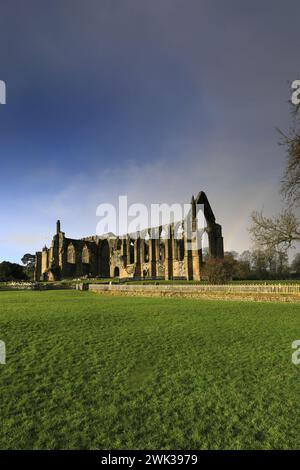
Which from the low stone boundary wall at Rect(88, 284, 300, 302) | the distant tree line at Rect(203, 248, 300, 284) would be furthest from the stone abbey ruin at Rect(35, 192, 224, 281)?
the low stone boundary wall at Rect(88, 284, 300, 302)

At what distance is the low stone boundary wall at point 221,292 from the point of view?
16281mm

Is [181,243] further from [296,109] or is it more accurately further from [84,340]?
[84,340]

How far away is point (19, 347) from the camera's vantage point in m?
7.14

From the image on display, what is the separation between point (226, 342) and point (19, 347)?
532 cm

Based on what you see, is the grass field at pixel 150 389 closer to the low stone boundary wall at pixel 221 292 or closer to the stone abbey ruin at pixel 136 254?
the low stone boundary wall at pixel 221 292

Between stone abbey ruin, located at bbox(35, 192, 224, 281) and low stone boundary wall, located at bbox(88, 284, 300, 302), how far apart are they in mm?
15963

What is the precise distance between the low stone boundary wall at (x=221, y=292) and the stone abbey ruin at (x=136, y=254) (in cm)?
1596

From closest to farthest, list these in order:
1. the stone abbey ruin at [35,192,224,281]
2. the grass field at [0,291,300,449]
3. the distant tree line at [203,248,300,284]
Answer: the grass field at [0,291,300,449] → the distant tree line at [203,248,300,284] → the stone abbey ruin at [35,192,224,281]

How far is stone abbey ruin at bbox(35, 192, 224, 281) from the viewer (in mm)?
41225

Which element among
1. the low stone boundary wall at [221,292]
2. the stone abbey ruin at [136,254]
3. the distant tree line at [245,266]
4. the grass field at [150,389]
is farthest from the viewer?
the stone abbey ruin at [136,254]

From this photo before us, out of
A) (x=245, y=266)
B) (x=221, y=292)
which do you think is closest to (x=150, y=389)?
(x=221, y=292)

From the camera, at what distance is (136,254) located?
53.1 meters

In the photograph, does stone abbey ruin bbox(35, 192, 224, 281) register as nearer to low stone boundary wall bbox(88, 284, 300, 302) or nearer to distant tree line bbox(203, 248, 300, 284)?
distant tree line bbox(203, 248, 300, 284)

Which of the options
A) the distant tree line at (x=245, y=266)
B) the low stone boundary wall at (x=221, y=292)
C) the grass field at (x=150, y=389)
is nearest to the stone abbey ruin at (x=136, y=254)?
the distant tree line at (x=245, y=266)
